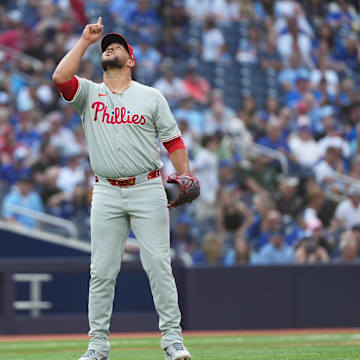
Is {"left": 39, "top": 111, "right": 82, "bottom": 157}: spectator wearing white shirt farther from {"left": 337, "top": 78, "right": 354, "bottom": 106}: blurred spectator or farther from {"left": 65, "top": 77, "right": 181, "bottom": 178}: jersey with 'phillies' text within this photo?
{"left": 65, "top": 77, "right": 181, "bottom": 178}: jersey with 'phillies' text

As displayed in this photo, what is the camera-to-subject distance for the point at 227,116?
16.0 meters

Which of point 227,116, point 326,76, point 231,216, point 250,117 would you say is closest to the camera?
point 231,216

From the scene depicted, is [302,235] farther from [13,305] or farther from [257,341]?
[13,305]

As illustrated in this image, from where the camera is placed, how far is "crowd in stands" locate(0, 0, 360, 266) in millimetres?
13023

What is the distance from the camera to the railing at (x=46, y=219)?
1335 cm

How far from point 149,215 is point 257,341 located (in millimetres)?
4199

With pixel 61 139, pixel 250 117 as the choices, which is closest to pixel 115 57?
pixel 61 139

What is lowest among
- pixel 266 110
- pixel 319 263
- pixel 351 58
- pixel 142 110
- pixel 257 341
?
pixel 257 341

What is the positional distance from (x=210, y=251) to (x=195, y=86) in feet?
15.8

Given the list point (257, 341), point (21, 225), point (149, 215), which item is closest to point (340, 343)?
point (257, 341)

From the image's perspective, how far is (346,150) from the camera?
15.4m

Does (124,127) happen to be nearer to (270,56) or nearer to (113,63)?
(113,63)

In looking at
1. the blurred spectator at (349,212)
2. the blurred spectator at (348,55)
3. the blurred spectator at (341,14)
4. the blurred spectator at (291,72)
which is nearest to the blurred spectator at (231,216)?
the blurred spectator at (349,212)

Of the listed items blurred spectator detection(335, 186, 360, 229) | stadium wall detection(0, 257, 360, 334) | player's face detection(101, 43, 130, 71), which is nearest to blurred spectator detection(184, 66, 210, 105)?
blurred spectator detection(335, 186, 360, 229)
